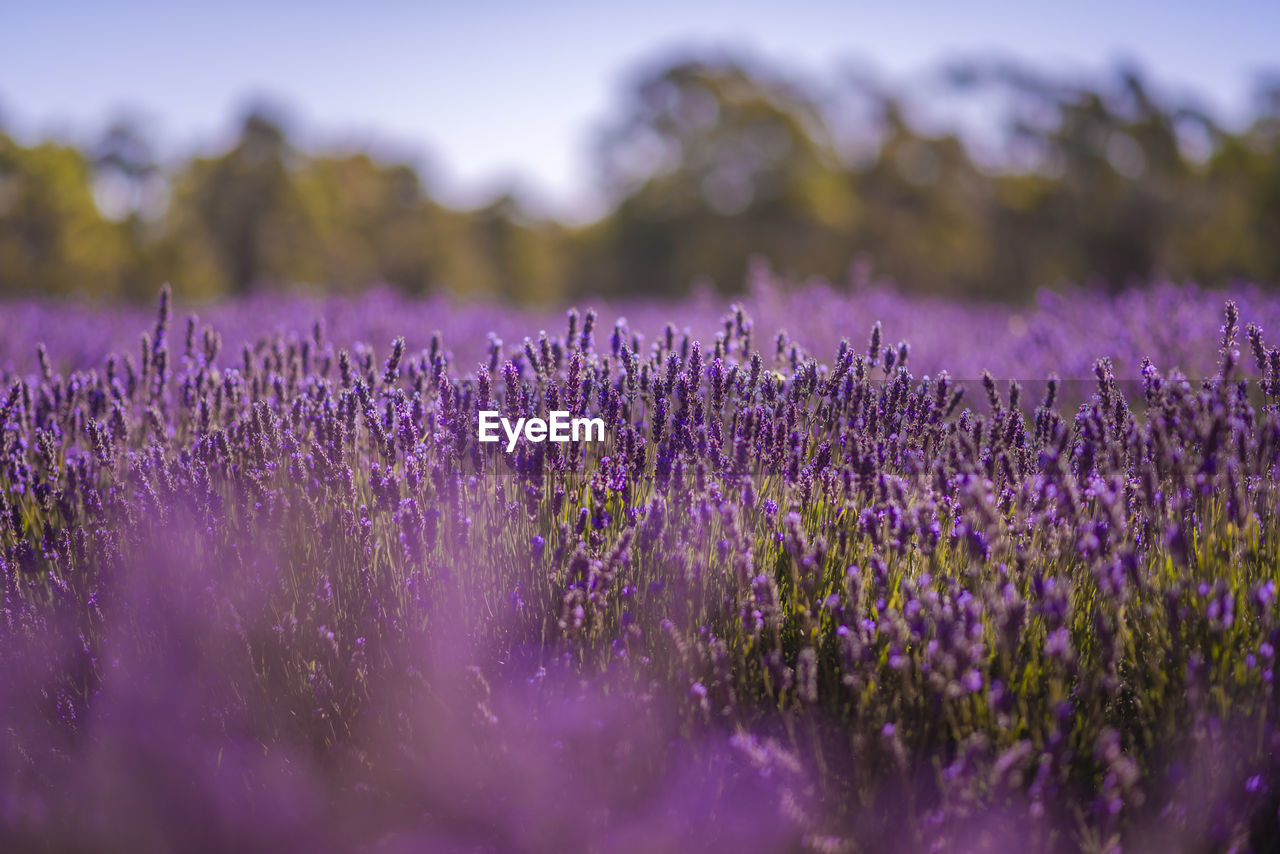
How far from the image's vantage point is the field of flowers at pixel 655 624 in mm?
1854

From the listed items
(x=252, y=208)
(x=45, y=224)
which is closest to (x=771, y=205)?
(x=252, y=208)

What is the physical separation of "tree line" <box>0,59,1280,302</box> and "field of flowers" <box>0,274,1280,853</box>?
12.9m

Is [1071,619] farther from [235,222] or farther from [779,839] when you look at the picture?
[235,222]

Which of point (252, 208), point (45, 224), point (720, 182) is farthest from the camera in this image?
point (720, 182)

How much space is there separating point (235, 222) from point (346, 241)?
2383mm

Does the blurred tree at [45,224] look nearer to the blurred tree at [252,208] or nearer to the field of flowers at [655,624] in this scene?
the blurred tree at [252,208]

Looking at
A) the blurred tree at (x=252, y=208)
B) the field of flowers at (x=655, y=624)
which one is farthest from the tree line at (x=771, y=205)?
the field of flowers at (x=655, y=624)

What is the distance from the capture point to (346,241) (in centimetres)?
1878

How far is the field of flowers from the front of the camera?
6.08 ft

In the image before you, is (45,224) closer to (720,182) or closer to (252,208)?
(252,208)

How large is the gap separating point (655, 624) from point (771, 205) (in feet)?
56.3

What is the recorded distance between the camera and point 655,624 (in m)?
2.28

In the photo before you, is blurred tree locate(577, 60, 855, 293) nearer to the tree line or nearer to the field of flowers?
the tree line

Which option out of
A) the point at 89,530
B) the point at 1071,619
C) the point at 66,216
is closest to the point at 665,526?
the point at 1071,619
